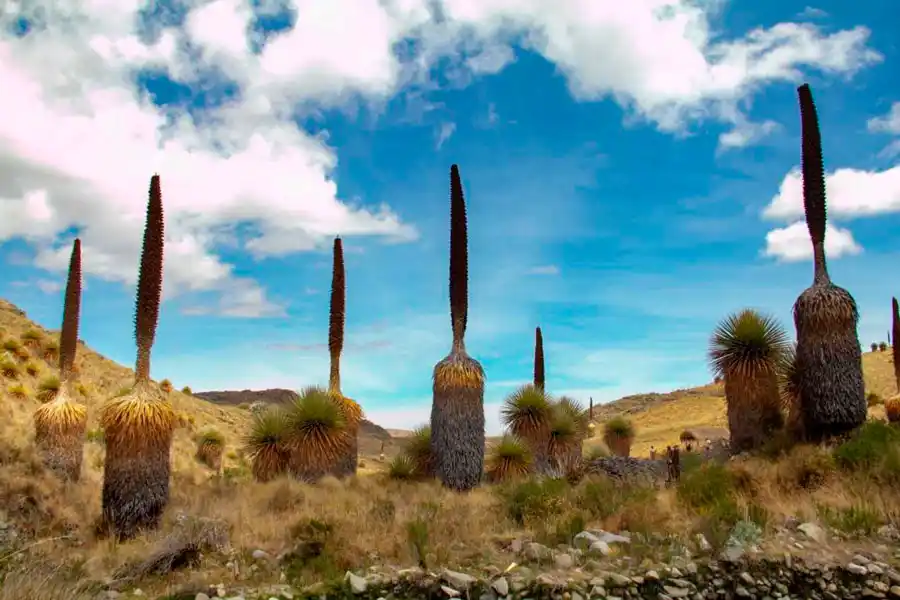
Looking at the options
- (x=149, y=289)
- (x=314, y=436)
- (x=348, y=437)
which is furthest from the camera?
(x=348, y=437)

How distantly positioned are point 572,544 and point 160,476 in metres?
10.3

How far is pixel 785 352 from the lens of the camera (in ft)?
68.5

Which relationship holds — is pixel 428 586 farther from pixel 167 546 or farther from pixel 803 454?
pixel 803 454

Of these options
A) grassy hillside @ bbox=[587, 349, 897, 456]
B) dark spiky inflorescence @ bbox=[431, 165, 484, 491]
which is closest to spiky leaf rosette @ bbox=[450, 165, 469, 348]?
dark spiky inflorescence @ bbox=[431, 165, 484, 491]

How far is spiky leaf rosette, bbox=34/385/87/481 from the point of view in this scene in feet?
79.0

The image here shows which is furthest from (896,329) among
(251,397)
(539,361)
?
(251,397)

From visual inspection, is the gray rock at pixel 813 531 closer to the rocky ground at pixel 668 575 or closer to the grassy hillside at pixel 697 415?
the rocky ground at pixel 668 575

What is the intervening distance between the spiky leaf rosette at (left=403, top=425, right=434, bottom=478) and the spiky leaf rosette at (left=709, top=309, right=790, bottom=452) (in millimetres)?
9809

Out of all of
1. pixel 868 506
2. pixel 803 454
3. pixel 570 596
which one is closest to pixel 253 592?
pixel 570 596

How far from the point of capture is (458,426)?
20.4m

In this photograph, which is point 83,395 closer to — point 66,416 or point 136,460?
point 66,416

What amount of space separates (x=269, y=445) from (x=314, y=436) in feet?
7.33

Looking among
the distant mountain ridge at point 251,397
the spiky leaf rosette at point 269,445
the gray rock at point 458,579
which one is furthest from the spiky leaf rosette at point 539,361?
the distant mountain ridge at point 251,397

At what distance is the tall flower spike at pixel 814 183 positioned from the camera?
64.0 feet
